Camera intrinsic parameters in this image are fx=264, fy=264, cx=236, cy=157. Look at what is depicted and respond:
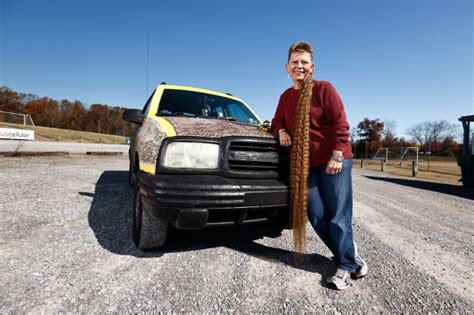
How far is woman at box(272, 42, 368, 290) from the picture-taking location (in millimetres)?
1947

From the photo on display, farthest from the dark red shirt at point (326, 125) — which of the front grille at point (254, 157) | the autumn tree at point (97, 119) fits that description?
the autumn tree at point (97, 119)

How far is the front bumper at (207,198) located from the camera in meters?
1.87

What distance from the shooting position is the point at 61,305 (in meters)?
1.57

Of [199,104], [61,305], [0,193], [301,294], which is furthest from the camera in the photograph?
[0,193]

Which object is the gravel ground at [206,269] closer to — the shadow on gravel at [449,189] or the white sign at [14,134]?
the shadow on gravel at [449,189]

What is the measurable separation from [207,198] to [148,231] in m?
0.71

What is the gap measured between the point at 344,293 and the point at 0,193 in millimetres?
4899

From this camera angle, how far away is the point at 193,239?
2.72m

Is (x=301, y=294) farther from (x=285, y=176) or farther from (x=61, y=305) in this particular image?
(x=61, y=305)

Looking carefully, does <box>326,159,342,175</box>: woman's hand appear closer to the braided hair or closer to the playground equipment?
the braided hair

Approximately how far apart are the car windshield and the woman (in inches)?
54.1

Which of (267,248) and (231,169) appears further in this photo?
(267,248)

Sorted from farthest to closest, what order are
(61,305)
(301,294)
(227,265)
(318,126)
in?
1. (227,265)
2. (318,126)
3. (301,294)
4. (61,305)

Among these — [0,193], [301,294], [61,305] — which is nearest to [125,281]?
[61,305]
